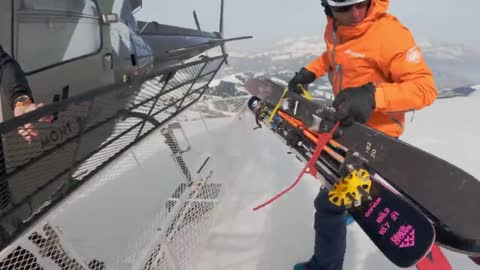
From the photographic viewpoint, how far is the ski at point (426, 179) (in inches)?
65.3

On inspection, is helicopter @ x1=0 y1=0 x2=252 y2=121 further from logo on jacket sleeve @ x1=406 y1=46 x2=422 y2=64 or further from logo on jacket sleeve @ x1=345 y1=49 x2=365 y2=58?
logo on jacket sleeve @ x1=406 y1=46 x2=422 y2=64

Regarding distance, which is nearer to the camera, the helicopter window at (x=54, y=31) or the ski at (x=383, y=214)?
the ski at (x=383, y=214)

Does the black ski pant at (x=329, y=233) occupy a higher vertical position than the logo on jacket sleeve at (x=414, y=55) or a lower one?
lower

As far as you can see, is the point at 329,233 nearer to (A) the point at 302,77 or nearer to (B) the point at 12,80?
(A) the point at 302,77

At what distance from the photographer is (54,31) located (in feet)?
9.45

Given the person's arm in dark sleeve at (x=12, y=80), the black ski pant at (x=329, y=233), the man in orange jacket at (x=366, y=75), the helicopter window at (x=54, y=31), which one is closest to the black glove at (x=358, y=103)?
the man in orange jacket at (x=366, y=75)

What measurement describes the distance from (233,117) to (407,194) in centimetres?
387

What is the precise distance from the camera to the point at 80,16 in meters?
3.19

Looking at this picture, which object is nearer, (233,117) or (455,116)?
(233,117)

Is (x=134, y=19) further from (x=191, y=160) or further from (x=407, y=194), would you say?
(x=407, y=194)

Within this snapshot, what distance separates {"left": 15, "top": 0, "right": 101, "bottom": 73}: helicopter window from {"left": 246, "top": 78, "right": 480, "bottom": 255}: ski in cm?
202

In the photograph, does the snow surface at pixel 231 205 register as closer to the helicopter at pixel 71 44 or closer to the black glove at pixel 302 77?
the helicopter at pixel 71 44

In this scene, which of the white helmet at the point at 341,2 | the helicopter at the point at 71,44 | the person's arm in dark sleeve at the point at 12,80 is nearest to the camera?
the person's arm in dark sleeve at the point at 12,80

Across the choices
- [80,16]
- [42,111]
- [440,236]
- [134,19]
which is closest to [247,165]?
[134,19]
